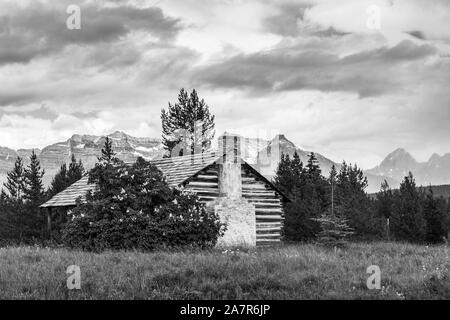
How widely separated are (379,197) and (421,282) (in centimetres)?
6122

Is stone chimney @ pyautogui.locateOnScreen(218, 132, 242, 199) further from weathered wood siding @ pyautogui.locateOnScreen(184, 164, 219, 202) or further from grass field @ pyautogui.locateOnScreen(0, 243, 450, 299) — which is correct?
grass field @ pyautogui.locateOnScreen(0, 243, 450, 299)

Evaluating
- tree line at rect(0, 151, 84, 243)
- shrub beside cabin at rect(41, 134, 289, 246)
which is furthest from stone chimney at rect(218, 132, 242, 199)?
tree line at rect(0, 151, 84, 243)

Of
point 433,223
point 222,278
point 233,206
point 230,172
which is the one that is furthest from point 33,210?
point 222,278

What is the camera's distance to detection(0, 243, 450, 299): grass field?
10.3m

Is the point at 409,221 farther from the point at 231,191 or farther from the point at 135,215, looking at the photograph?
the point at 135,215

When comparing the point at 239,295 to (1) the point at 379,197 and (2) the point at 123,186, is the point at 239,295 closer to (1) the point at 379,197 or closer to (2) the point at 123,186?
(2) the point at 123,186

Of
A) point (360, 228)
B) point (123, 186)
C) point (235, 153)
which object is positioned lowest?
point (360, 228)

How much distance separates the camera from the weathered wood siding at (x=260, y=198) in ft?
102

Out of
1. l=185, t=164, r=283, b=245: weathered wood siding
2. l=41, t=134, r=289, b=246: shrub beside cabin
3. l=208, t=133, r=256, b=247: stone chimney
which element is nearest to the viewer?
l=208, t=133, r=256, b=247: stone chimney

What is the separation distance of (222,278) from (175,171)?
2084cm

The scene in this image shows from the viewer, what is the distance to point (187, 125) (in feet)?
204

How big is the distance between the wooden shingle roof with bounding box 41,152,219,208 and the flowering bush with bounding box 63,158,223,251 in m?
5.56
